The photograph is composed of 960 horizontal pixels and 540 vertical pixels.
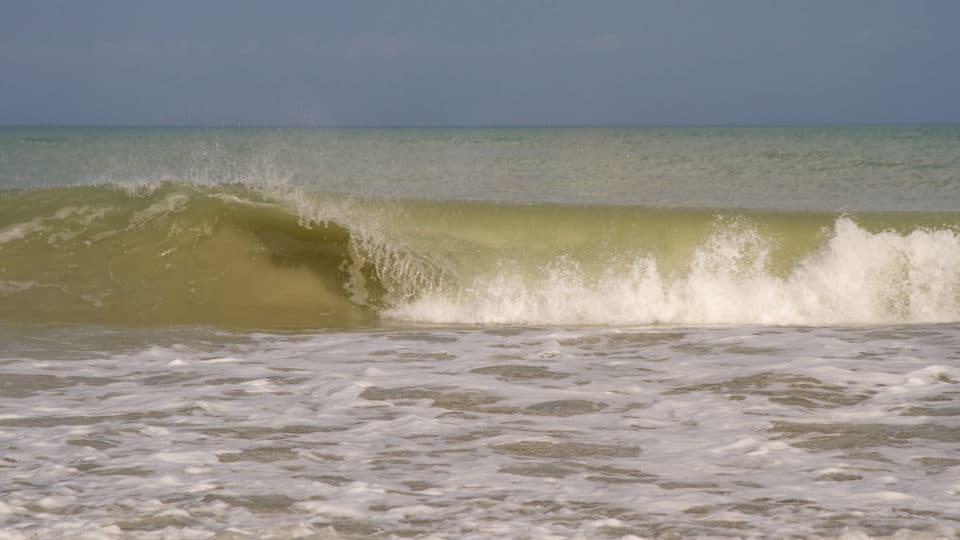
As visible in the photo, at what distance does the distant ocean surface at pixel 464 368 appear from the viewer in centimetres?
388

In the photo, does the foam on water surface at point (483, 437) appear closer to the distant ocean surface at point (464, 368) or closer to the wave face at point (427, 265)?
the distant ocean surface at point (464, 368)

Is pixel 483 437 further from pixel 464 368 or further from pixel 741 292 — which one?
pixel 741 292

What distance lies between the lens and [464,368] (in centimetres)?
643

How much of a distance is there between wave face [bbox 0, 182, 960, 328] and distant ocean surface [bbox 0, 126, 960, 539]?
0.14 feet

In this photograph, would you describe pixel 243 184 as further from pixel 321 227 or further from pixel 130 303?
pixel 130 303

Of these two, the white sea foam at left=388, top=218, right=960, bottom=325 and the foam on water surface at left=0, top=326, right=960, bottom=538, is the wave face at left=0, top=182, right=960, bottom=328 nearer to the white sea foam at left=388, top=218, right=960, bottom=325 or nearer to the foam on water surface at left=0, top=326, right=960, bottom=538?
the white sea foam at left=388, top=218, right=960, bottom=325

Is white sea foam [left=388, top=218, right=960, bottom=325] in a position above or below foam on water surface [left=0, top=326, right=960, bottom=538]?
above

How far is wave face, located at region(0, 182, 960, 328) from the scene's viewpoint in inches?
383

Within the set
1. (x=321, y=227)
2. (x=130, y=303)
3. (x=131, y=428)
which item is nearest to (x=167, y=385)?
(x=131, y=428)

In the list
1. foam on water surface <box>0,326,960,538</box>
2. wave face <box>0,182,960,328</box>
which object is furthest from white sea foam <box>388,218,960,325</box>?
foam on water surface <box>0,326,960,538</box>

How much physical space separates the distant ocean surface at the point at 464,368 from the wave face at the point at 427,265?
42 mm

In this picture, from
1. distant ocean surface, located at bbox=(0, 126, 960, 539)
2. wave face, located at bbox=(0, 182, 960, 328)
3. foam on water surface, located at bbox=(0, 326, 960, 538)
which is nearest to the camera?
foam on water surface, located at bbox=(0, 326, 960, 538)

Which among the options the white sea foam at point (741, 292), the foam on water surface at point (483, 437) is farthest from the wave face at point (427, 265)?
the foam on water surface at point (483, 437)

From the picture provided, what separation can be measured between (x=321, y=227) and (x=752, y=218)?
597 centimetres
